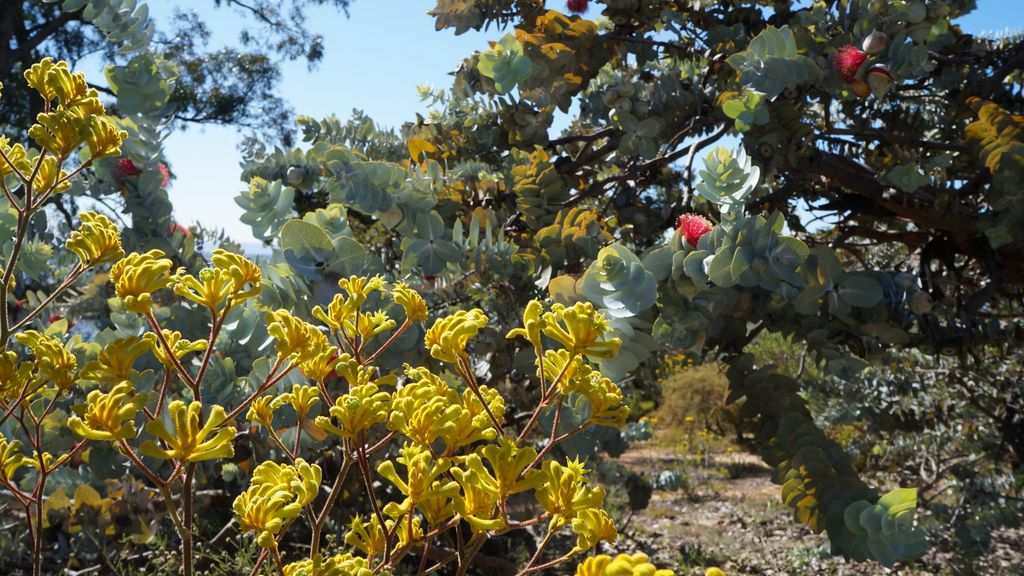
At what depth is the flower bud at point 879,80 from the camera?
4.05 ft

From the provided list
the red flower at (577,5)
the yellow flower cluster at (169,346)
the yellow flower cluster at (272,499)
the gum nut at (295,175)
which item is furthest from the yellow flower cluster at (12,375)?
the red flower at (577,5)

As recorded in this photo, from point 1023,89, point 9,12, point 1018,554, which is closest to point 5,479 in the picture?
point 1023,89

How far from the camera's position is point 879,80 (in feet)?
4.06

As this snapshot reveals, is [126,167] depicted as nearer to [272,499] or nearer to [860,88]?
[272,499]

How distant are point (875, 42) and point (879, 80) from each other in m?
0.11

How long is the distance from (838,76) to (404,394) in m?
1.04

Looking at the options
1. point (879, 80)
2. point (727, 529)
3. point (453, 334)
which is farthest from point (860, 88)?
point (727, 529)

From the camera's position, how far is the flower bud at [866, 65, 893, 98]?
1.23 m

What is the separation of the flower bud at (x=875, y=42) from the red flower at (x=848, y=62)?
0.04 ft

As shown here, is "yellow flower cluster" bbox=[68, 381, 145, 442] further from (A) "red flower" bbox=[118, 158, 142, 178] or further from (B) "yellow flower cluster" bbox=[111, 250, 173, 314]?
(A) "red flower" bbox=[118, 158, 142, 178]

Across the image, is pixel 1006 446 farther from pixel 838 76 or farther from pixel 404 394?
pixel 404 394

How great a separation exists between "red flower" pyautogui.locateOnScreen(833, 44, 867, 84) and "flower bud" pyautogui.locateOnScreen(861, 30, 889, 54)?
0.04ft

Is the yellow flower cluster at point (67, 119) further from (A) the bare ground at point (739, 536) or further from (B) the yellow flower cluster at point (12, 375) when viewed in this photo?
(A) the bare ground at point (739, 536)

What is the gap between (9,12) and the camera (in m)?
5.73
